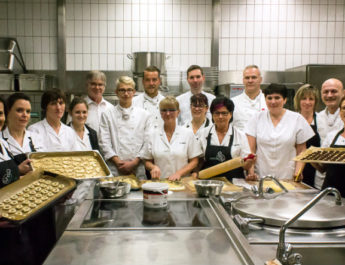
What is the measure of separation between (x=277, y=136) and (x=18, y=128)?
1738 millimetres

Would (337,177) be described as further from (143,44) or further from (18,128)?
(143,44)

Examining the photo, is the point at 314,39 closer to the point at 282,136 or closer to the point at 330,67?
the point at 330,67

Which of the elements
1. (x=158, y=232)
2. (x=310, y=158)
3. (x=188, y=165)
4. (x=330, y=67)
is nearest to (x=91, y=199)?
(x=158, y=232)

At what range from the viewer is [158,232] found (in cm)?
128

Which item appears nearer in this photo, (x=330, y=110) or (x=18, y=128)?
(x=18, y=128)

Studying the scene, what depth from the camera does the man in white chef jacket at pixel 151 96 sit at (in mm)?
3094

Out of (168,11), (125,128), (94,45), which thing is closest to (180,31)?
(168,11)

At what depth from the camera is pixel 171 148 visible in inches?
101

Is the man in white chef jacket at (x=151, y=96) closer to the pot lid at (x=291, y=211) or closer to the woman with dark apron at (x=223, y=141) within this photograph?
the woman with dark apron at (x=223, y=141)

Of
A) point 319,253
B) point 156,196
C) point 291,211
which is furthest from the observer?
point 156,196

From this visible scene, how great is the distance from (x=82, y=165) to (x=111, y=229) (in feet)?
2.64

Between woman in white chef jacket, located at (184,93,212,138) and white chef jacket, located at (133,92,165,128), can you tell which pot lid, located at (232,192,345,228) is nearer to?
woman in white chef jacket, located at (184,93,212,138)

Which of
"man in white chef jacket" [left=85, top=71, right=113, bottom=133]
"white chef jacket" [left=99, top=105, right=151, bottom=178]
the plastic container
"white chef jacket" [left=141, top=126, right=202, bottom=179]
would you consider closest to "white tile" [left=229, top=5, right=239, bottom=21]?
"man in white chef jacket" [left=85, top=71, right=113, bottom=133]

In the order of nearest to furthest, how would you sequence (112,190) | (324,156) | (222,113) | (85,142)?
1. (112,190)
2. (324,156)
3. (222,113)
4. (85,142)
